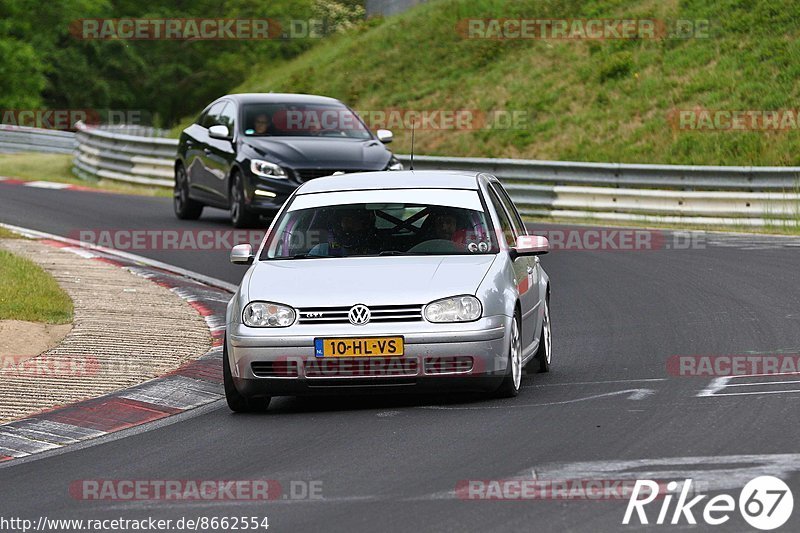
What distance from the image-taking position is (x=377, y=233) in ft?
34.7

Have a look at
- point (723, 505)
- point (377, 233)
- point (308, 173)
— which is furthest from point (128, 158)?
point (723, 505)

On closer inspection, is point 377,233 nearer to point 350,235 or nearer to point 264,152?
point 350,235

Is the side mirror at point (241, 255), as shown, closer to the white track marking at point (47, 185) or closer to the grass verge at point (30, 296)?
the grass verge at point (30, 296)

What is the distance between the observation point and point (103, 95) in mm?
65500

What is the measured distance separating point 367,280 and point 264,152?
11399mm

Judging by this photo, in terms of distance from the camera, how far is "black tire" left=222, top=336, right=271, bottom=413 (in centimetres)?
976

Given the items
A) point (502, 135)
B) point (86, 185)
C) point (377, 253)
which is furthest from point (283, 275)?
point (502, 135)

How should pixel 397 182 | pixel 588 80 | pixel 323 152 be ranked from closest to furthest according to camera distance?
pixel 397 182, pixel 323 152, pixel 588 80

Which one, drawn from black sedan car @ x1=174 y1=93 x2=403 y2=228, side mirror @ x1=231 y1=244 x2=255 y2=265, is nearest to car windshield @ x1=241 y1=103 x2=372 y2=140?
black sedan car @ x1=174 y1=93 x2=403 y2=228

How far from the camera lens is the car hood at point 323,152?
2031 cm

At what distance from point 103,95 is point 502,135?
34.2m

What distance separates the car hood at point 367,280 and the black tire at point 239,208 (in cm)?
1085

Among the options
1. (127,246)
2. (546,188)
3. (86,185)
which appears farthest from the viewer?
(86,185)

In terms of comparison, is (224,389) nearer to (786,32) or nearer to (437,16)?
(786,32)
